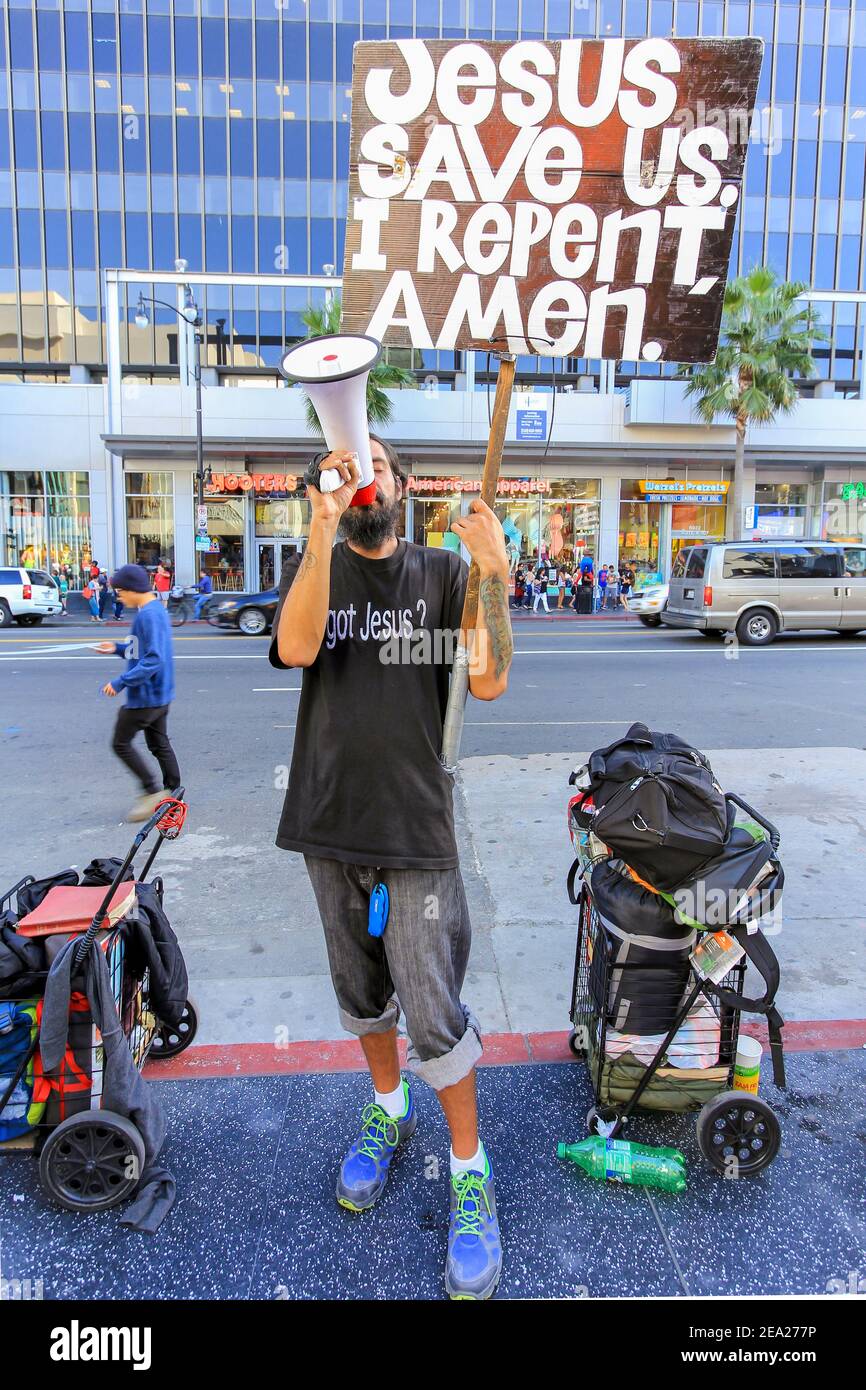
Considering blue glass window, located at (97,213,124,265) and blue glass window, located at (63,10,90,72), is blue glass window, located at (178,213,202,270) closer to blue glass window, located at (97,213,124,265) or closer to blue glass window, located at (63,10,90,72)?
blue glass window, located at (97,213,124,265)

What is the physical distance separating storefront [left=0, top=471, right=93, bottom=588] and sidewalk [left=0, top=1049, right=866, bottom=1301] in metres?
27.8

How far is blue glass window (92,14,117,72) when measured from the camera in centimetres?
3083

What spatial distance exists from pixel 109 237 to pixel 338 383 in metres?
37.0

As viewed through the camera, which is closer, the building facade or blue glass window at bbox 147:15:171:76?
the building facade

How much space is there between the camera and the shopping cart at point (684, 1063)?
7.64 feet

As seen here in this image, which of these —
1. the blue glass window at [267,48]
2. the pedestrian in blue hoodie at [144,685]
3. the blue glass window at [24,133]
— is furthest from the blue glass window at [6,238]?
the pedestrian in blue hoodie at [144,685]

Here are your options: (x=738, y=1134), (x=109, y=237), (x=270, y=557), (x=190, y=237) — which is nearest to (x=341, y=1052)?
(x=738, y=1134)

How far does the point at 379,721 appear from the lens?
207 cm

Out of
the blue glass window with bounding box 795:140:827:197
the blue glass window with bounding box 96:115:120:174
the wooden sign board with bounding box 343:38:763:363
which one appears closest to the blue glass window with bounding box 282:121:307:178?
the blue glass window with bounding box 96:115:120:174

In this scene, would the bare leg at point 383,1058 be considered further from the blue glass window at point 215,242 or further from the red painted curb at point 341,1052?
the blue glass window at point 215,242

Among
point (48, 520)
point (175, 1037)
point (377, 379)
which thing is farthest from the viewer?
point (48, 520)

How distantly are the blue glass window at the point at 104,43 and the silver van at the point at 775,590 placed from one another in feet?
104

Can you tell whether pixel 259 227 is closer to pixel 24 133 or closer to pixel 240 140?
pixel 240 140

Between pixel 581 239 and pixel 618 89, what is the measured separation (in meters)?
0.40
